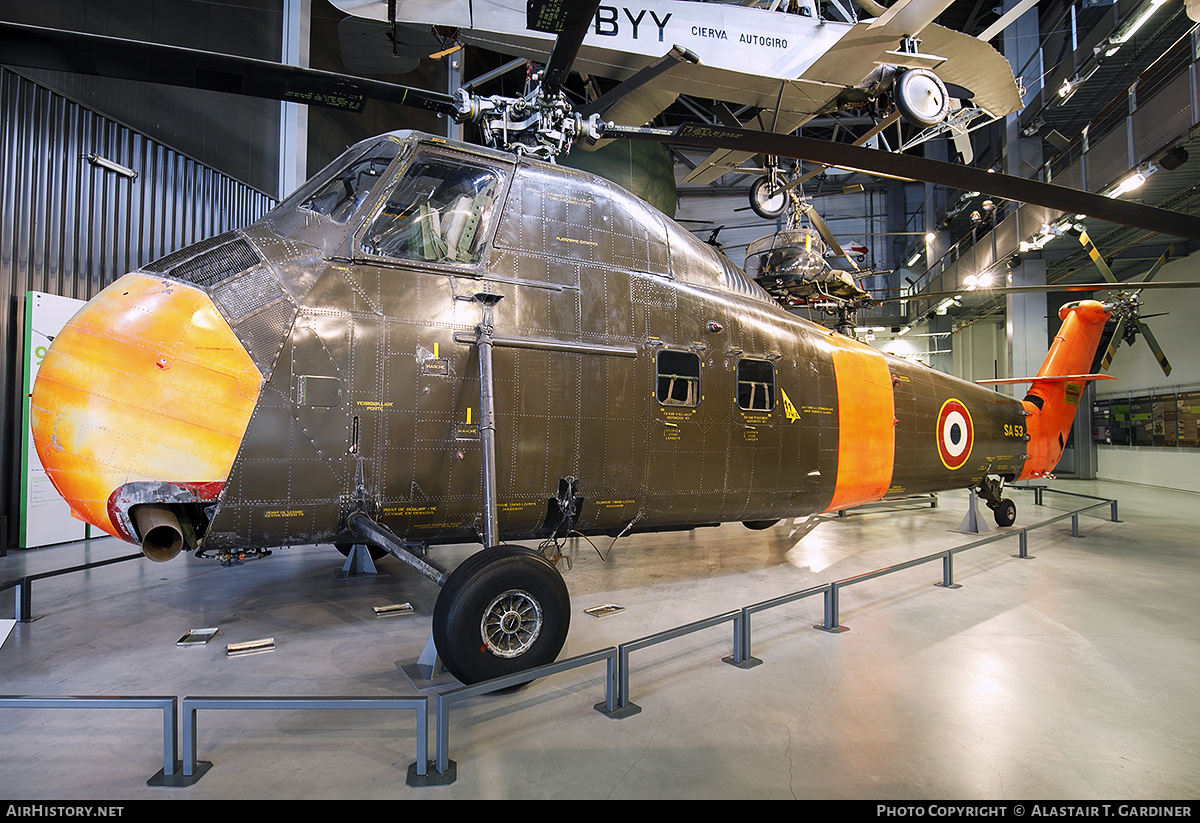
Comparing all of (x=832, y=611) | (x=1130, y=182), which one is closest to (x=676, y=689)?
(x=832, y=611)

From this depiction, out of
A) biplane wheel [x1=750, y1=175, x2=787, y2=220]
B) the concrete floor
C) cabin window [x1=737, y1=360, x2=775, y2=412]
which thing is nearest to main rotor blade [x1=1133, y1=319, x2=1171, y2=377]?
the concrete floor

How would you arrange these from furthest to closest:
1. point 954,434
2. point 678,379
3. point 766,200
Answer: point 766,200 → point 954,434 → point 678,379

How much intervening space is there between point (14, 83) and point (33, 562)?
23.5 feet

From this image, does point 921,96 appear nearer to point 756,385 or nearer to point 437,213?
point 756,385

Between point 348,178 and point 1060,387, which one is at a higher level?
point 348,178

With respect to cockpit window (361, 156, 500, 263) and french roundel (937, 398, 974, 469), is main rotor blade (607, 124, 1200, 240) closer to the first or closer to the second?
cockpit window (361, 156, 500, 263)

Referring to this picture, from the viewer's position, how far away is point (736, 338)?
699 cm

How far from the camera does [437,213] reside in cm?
561

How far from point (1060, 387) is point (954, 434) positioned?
15.2 feet

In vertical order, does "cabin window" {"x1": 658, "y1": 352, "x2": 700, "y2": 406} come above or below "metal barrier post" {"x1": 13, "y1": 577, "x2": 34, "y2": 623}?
above

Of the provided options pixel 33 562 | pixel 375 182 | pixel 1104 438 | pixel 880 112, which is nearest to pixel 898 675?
pixel 375 182

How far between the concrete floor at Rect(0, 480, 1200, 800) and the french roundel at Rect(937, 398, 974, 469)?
6.39 ft

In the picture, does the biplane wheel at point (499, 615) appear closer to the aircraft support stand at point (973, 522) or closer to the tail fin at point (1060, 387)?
the aircraft support stand at point (973, 522)

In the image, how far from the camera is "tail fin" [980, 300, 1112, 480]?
40.5ft
